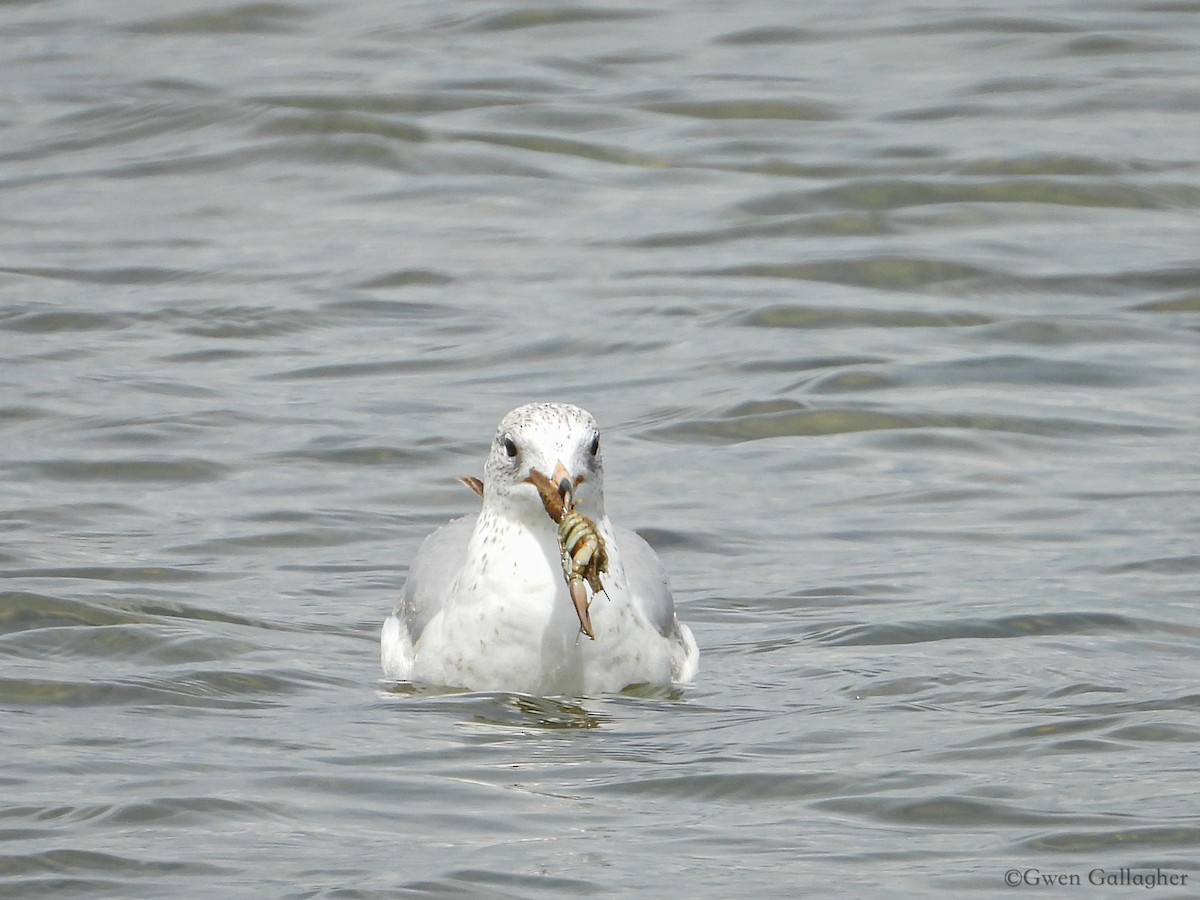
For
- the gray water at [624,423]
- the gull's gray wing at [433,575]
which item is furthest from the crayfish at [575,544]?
the gull's gray wing at [433,575]

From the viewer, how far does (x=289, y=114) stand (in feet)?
59.6

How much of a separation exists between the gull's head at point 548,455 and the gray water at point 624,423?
0.69 m

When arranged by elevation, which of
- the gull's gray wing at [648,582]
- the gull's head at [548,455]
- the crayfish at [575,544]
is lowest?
the gull's gray wing at [648,582]

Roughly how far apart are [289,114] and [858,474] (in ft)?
28.3

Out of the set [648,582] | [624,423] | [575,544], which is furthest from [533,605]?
[624,423]

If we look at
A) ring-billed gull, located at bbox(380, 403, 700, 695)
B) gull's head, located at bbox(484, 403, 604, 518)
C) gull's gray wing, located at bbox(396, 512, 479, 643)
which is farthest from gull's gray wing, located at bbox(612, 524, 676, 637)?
gull's gray wing, located at bbox(396, 512, 479, 643)

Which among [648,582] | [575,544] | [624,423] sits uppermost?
[575,544]

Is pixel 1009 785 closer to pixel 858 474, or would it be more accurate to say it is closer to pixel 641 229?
pixel 858 474

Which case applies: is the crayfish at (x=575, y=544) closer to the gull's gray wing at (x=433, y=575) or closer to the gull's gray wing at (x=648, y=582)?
the gull's gray wing at (x=648, y=582)

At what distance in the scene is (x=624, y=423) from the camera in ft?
38.4

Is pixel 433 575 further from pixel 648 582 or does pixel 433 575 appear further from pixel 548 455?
pixel 548 455

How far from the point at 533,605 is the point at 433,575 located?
726 millimetres

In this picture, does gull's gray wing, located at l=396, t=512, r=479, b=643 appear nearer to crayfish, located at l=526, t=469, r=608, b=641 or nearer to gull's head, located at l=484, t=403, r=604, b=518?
gull's head, located at l=484, t=403, r=604, b=518

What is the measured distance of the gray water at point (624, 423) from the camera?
6.13 meters
